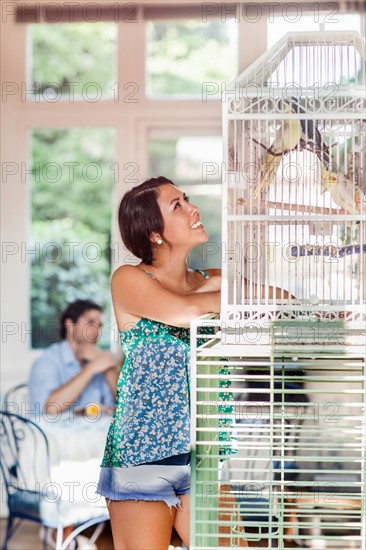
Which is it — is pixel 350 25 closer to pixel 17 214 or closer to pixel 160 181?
pixel 17 214

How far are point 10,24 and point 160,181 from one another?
9.55 ft

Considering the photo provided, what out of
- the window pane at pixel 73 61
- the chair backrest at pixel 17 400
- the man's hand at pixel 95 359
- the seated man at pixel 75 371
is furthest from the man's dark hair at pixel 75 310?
the window pane at pixel 73 61

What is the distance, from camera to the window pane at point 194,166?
190 inches

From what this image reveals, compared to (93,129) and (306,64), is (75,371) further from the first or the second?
(306,64)

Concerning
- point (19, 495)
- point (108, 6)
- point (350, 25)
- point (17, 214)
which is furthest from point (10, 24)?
point (19, 495)

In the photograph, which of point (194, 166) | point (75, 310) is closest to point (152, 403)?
point (75, 310)

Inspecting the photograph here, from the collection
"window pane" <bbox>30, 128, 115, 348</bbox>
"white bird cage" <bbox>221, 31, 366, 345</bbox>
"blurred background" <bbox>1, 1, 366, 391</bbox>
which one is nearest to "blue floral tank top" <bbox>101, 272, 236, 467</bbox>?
Answer: "white bird cage" <bbox>221, 31, 366, 345</bbox>

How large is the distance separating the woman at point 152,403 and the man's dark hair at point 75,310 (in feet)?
7.78

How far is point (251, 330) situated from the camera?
2.00 metres

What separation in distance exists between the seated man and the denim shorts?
2.01 metres

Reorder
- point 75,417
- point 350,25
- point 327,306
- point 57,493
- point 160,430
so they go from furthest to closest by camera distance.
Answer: point 350,25 → point 75,417 → point 57,493 → point 160,430 → point 327,306

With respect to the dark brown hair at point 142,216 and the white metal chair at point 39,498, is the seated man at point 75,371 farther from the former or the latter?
the dark brown hair at point 142,216

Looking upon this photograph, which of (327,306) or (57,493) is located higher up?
(327,306)

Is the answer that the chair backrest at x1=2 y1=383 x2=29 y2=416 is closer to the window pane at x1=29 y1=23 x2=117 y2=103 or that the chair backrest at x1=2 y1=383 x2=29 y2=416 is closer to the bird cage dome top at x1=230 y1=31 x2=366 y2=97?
the window pane at x1=29 y1=23 x2=117 y2=103
